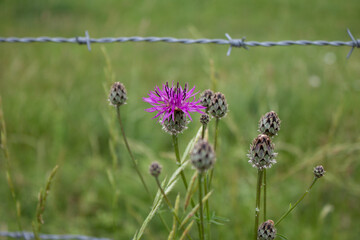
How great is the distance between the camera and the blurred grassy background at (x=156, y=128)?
2551 millimetres

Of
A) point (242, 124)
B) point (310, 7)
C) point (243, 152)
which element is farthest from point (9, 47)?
point (310, 7)

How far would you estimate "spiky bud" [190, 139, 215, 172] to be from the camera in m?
0.87

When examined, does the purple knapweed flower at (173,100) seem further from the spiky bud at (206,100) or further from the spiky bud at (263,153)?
the spiky bud at (263,153)

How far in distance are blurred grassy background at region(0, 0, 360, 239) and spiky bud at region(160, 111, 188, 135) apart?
0.67 metres

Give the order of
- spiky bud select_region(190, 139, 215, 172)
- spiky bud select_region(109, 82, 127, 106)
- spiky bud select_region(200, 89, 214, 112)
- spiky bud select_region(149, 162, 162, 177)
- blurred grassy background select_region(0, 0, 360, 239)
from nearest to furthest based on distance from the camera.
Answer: spiky bud select_region(190, 139, 215, 172) → spiky bud select_region(149, 162, 162, 177) → spiky bud select_region(200, 89, 214, 112) → spiky bud select_region(109, 82, 127, 106) → blurred grassy background select_region(0, 0, 360, 239)

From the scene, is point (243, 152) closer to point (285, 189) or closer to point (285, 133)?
point (285, 189)

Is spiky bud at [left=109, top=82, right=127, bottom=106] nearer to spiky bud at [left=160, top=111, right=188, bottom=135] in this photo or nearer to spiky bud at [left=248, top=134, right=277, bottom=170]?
spiky bud at [left=160, top=111, right=188, bottom=135]

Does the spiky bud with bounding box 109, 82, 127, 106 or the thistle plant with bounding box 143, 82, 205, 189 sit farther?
the spiky bud with bounding box 109, 82, 127, 106

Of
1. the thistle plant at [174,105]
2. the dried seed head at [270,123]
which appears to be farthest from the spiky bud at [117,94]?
the dried seed head at [270,123]

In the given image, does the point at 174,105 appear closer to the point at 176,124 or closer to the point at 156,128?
the point at 176,124

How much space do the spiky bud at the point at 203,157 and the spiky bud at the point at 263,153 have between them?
10.1 inches

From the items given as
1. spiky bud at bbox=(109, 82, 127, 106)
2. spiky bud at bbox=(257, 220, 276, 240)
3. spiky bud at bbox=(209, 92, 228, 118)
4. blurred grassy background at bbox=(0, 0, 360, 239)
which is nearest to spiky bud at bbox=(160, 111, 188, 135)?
spiky bud at bbox=(209, 92, 228, 118)

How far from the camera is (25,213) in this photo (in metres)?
2.84

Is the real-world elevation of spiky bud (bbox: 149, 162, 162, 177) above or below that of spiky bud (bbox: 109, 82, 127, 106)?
below
